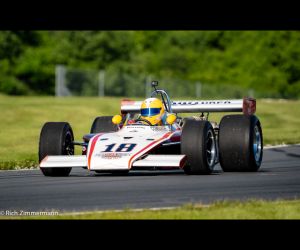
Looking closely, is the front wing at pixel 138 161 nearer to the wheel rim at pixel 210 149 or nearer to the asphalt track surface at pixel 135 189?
the asphalt track surface at pixel 135 189

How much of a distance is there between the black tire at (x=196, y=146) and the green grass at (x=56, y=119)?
4.62m

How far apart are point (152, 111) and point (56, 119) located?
21044mm

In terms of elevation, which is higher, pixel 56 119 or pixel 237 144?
pixel 237 144

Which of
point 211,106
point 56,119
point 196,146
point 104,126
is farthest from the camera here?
point 56,119

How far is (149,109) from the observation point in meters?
17.3

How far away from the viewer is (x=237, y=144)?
1667 cm

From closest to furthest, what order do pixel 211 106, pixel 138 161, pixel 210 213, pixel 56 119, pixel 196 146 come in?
pixel 210 213 → pixel 138 161 → pixel 196 146 → pixel 211 106 → pixel 56 119

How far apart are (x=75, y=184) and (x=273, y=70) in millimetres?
68782

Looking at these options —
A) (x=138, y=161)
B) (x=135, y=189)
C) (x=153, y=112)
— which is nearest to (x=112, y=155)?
(x=138, y=161)

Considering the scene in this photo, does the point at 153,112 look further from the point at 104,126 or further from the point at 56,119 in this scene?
the point at 56,119

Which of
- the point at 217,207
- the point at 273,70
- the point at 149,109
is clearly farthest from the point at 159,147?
the point at 273,70

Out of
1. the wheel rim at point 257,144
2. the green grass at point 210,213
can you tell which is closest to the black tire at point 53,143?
the wheel rim at point 257,144
